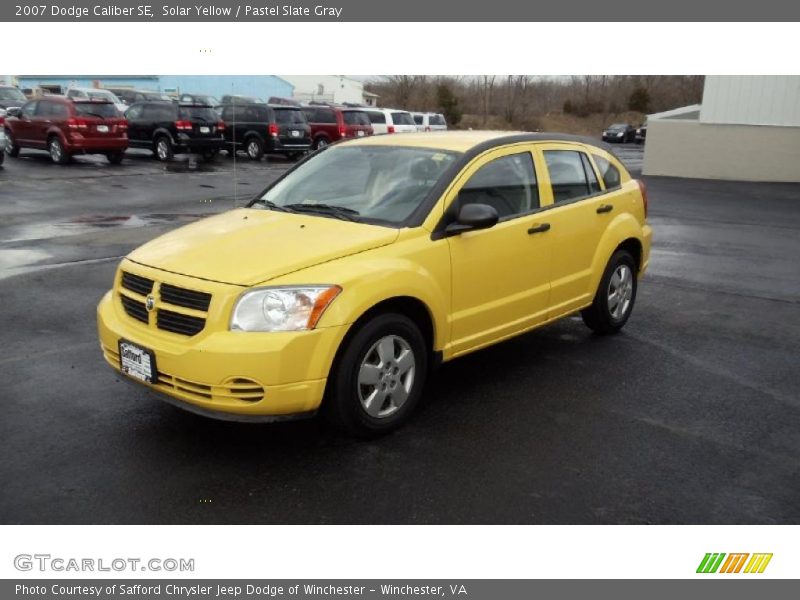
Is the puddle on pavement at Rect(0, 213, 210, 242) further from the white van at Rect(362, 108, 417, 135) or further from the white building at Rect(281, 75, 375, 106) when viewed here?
the white building at Rect(281, 75, 375, 106)

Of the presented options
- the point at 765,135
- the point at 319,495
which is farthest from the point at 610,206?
the point at 765,135

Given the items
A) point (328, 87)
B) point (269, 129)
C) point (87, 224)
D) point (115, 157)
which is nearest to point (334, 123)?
point (269, 129)

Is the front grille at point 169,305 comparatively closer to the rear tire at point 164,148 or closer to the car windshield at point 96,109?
the car windshield at point 96,109

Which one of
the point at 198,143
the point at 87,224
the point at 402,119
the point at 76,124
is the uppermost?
the point at 402,119

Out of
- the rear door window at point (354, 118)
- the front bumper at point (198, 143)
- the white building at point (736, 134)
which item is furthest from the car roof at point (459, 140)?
the rear door window at point (354, 118)

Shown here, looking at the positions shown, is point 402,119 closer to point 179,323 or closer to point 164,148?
point 164,148

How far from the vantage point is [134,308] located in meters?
4.42

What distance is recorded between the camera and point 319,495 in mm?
3812

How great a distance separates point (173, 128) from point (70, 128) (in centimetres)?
365

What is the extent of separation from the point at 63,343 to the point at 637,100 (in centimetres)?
5797

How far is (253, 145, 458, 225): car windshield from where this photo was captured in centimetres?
493

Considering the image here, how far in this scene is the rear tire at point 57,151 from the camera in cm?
2058

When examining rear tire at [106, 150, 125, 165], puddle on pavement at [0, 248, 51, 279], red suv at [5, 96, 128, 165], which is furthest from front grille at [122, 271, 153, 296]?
rear tire at [106, 150, 125, 165]

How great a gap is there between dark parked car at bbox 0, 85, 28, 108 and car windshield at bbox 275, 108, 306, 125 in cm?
1019
